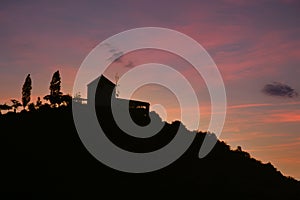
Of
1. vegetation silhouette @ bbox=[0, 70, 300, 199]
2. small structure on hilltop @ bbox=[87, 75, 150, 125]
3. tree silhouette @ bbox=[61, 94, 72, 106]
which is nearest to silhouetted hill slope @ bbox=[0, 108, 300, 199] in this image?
vegetation silhouette @ bbox=[0, 70, 300, 199]

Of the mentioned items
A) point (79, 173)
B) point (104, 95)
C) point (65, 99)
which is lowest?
point (79, 173)

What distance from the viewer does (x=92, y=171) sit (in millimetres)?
72938

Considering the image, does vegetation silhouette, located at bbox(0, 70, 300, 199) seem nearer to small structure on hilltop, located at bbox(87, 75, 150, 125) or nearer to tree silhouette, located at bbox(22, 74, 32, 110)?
small structure on hilltop, located at bbox(87, 75, 150, 125)

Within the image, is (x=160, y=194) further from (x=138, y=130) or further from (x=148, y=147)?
(x=138, y=130)

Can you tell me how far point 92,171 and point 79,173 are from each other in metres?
2.92

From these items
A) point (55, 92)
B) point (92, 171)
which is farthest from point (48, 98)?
point (92, 171)

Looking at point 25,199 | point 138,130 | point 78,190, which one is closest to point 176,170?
point 138,130

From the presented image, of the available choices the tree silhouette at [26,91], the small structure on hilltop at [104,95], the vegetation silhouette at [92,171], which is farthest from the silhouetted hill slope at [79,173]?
the tree silhouette at [26,91]

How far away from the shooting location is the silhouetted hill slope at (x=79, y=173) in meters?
65.6

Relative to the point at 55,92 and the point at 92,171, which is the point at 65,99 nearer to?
the point at 55,92

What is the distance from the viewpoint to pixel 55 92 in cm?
11300

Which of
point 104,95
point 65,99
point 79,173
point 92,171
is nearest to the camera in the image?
point 79,173

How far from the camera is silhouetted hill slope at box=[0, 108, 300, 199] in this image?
6562cm

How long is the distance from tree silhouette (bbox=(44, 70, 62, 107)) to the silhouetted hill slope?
13999 mm
